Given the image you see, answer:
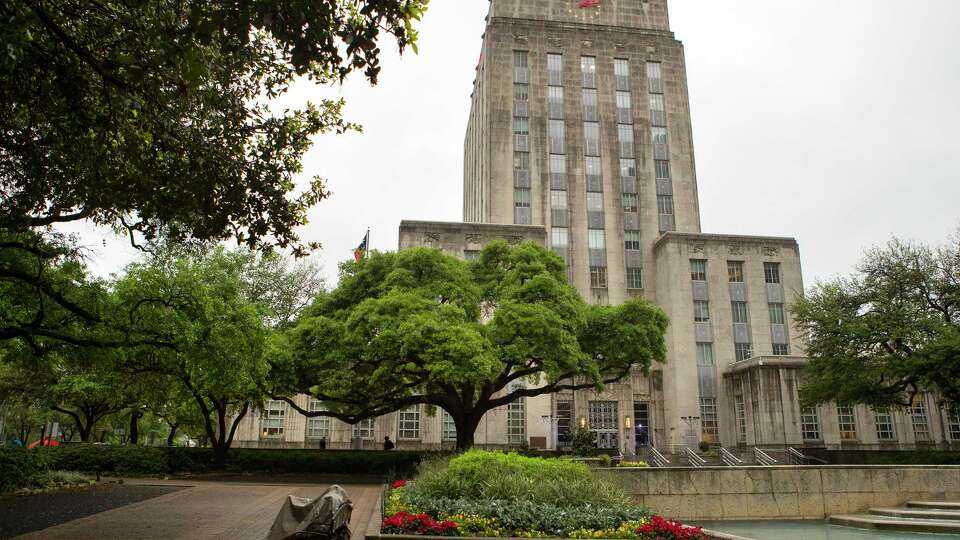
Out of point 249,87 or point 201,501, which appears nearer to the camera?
point 249,87

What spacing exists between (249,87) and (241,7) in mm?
6354

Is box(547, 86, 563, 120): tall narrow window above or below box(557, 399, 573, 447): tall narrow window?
above

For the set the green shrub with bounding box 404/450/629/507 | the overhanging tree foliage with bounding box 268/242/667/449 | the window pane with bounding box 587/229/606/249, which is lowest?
the green shrub with bounding box 404/450/629/507

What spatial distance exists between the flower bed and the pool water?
5.19m

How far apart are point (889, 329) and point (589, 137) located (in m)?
32.9

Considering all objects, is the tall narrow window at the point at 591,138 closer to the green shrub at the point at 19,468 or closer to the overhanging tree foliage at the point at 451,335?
the overhanging tree foliage at the point at 451,335

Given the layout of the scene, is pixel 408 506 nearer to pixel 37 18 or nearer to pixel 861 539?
pixel 37 18

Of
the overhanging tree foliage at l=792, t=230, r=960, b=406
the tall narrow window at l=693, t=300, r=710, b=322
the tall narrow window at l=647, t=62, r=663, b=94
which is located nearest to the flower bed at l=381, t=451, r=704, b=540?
the overhanging tree foliage at l=792, t=230, r=960, b=406

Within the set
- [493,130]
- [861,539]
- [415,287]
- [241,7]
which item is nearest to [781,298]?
[493,130]

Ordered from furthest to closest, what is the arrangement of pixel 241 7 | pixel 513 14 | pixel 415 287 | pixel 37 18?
pixel 513 14 → pixel 415 287 → pixel 37 18 → pixel 241 7

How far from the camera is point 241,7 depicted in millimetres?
7172

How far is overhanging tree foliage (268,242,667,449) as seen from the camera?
26328 millimetres

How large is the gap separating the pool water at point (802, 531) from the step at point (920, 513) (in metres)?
1.89

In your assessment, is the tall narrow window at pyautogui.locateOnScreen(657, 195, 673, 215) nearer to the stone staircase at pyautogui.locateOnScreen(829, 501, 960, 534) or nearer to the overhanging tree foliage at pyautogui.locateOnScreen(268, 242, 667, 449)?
the overhanging tree foliage at pyautogui.locateOnScreen(268, 242, 667, 449)
